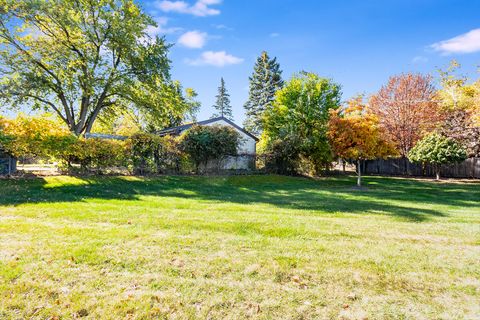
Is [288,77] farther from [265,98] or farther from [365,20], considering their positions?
[365,20]

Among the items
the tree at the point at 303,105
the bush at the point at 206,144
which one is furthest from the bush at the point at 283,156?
the tree at the point at 303,105

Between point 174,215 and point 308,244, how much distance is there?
2.94 meters

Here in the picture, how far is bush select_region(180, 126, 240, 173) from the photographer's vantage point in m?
15.6

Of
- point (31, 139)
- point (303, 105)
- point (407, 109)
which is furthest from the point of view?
point (303, 105)

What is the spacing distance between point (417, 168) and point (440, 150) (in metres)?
5.62

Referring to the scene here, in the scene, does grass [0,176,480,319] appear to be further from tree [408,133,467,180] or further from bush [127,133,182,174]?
tree [408,133,467,180]

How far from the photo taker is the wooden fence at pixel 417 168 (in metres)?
20.1

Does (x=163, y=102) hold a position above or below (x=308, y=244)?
above

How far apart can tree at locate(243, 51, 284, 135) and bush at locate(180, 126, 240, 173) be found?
70.6 ft

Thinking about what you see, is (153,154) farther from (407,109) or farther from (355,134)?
(407,109)

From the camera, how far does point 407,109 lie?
2430 cm

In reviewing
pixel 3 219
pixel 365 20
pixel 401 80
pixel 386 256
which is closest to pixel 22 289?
pixel 3 219

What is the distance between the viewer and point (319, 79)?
1063 inches

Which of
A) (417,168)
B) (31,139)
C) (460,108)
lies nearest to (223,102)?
(417,168)
